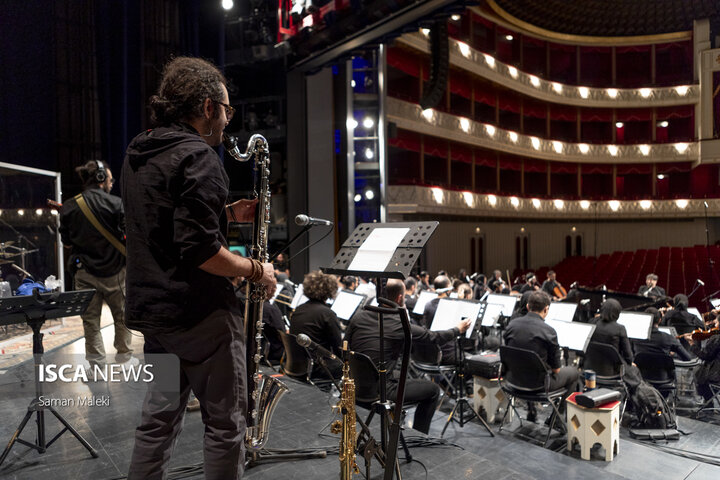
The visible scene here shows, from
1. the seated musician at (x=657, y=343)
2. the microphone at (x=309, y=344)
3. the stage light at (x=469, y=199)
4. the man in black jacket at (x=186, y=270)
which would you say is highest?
the stage light at (x=469, y=199)

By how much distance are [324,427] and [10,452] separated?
6.65 feet

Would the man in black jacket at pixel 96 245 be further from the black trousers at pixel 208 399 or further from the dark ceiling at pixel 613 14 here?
the dark ceiling at pixel 613 14

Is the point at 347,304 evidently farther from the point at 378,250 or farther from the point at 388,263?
the point at 388,263

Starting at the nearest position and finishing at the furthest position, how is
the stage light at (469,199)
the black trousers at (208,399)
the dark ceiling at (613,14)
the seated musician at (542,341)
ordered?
the black trousers at (208,399)
the seated musician at (542,341)
the stage light at (469,199)
the dark ceiling at (613,14)

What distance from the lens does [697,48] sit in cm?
2314

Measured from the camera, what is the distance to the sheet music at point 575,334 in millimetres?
5598

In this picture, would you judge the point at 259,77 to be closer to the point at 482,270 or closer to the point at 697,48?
the point at 482,270

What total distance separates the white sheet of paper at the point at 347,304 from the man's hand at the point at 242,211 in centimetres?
394

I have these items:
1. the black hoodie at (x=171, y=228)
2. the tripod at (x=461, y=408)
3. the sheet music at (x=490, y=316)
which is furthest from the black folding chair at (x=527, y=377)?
the black hoodie at (x=171, y=228)

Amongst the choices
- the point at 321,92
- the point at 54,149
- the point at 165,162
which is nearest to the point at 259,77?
the point at 321,92

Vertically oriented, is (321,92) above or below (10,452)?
above

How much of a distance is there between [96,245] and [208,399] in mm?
3155

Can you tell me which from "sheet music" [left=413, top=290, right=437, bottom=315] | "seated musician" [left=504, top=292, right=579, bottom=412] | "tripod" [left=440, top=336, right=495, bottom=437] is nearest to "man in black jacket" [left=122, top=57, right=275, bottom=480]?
"tripod" [left=440, top=336, right=495, bottom=437]

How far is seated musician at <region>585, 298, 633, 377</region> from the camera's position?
5797mm
